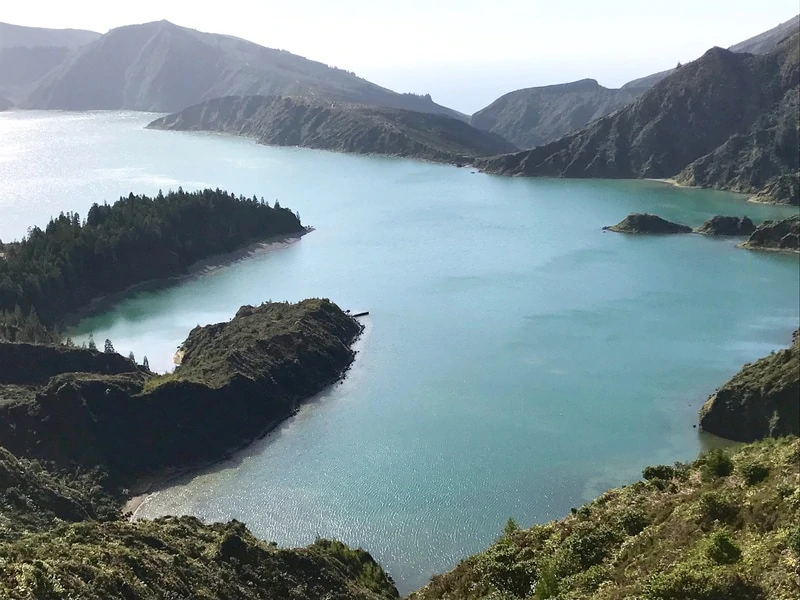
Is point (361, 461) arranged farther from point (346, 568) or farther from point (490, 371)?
point (490, 371)

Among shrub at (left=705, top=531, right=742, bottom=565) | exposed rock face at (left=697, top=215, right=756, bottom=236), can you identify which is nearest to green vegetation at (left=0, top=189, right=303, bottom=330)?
shrub at (left=705, top=531, right=742, bottom=565)

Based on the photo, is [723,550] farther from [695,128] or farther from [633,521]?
[695,128]

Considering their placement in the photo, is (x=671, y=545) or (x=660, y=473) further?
(x=660, y=473)

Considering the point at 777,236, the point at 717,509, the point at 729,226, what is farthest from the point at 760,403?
the point at 729,226

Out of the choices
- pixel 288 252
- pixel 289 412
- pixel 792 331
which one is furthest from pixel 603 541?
pixel 288 252

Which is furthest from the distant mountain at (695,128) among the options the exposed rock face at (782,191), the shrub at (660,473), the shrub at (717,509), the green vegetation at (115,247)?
the shrub at (717,509)

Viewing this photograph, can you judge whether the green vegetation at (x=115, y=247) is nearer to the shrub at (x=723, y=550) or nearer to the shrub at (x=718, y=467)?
the shrub at (x=718, y=467)
